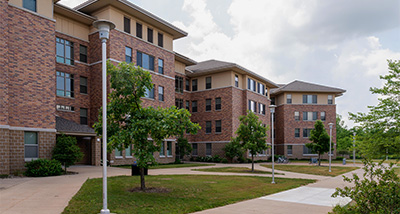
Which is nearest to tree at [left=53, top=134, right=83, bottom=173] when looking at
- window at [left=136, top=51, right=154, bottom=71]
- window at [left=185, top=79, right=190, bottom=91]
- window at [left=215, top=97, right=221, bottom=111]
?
window at [left=136, top=51, right=154, bottom=71]

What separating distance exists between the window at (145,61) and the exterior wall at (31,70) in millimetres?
9781

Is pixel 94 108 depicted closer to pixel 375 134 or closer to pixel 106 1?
pixel 106 1

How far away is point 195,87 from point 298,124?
2130 centimetres

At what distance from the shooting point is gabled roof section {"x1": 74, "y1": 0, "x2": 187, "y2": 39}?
26.2 metres

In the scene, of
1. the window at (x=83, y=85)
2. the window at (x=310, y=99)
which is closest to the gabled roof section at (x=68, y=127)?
the window at (x=83, y=85)

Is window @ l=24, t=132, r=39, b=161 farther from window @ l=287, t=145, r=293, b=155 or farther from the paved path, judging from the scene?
window @ l=287, t=145, r=293, b=155

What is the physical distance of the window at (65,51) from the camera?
2542cm

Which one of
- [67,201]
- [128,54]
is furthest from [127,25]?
[67,201]

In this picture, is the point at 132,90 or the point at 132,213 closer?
the point at 132,213

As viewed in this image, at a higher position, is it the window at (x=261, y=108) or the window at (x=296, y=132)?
the window at (x=261, y=108)

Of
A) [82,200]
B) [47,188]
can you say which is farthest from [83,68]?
[82,200]

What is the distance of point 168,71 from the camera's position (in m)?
33.2

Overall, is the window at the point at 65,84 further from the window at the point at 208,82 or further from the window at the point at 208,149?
the window at the point at 208,149

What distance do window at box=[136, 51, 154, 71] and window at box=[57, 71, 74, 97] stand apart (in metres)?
6.46
